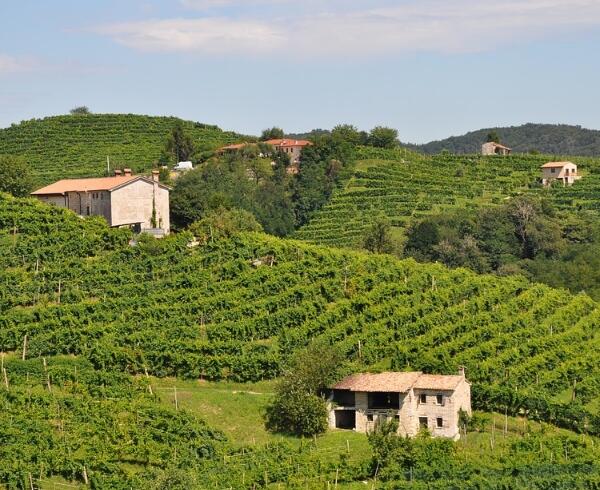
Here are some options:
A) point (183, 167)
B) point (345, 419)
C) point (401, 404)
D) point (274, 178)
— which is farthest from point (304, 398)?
point (183, 167)

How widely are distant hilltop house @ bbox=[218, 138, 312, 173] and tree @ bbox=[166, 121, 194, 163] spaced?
228 cm

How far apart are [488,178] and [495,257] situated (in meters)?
18.5

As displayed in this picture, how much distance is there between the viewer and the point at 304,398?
36469 millimetres

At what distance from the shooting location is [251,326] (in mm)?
40875

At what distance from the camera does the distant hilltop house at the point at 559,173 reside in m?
84.4

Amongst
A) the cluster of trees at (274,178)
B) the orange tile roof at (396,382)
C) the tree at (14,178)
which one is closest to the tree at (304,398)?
the orange tile roof at (396,382)

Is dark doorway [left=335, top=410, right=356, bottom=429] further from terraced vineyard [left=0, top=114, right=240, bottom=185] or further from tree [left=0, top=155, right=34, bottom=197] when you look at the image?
terraced vineyard [left=0, top=114, right=240, bottom=185]

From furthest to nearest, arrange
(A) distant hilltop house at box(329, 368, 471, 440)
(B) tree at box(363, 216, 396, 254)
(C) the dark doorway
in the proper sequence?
(B) tree at box(363, 216, 396, 254) < (C) the dark doorway < (A) distant hilltop house at box(329, 368, 471, 440)

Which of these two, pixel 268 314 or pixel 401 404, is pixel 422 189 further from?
pixel 401 404

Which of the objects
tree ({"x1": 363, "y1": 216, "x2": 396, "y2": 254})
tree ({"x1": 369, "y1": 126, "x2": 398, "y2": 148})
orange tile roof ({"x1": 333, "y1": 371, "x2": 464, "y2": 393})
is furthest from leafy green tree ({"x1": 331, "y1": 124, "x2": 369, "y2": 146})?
orange tile roof ({"x1": 333, "y1": 371, "x2": 464, "y2": 393})

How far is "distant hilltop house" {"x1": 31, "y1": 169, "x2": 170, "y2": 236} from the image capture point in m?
50.7

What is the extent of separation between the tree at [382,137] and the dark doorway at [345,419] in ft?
194

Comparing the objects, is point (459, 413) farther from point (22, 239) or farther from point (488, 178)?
point (488, 178)

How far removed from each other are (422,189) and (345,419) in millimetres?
43606
